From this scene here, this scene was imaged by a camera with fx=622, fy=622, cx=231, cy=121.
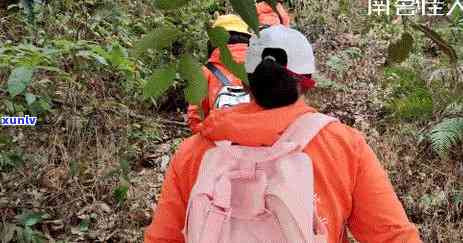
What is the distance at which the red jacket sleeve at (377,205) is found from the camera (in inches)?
56.7

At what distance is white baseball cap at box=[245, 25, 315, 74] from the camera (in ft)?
4.84

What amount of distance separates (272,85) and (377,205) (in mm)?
370

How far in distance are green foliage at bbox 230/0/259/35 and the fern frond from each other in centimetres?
353

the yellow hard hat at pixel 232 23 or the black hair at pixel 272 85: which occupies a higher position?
the yellow hard hat at pixel 232 23

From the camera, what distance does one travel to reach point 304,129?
1400 mm

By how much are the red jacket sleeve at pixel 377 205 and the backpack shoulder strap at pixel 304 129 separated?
12 centimetres

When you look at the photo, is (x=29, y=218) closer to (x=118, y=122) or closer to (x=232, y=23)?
(x=118, y=122)

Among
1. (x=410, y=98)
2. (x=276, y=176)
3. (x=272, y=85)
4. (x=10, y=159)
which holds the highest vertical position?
(x=272, y=85)

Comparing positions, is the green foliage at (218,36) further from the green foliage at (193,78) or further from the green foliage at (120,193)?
the green foliage at (120,193)

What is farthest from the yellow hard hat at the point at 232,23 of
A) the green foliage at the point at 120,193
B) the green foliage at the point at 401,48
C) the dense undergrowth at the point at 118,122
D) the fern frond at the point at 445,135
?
the fern frond at the point at 445,135

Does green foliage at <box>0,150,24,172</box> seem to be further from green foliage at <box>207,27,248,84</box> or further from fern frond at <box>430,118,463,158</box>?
fern frond at <box>430,118,463,158</box>

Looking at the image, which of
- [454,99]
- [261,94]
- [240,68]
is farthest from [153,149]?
[240,68]

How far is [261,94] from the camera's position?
143 centimetres

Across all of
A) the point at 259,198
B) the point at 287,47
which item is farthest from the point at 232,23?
the point at 259,198
